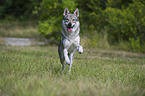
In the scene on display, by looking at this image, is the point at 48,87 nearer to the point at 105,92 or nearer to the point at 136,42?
the point at 105,92

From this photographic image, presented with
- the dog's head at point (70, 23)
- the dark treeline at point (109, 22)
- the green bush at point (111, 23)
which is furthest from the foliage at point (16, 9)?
the dog's head at point (70, 23)

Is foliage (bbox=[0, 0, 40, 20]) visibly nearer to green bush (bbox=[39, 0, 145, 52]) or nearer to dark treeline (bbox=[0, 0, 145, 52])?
dark treeline (bbox=[0, 0, 145, 52])

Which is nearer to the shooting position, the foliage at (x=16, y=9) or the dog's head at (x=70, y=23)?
the dog's head at (x=70, y=23)

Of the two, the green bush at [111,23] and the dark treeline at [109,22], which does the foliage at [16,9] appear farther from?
the green bush at [111,23]

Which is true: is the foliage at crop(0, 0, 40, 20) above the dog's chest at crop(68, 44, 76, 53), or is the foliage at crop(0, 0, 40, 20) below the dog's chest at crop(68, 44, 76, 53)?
above

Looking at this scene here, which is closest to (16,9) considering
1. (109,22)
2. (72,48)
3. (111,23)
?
(109,22)

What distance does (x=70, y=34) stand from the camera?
16.6 feet

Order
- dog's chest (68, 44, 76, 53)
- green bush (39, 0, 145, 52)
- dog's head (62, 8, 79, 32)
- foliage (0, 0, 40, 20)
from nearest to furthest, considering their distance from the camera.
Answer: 1. dog's head (62, 8, 79, 32)
2. dog's chest (68, 44, 76, 53)
3. green bush (39, 0, 145, 52)
4. foliage (0, 0, 40, 20)

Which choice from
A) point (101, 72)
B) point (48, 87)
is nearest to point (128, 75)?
point (101, 72)

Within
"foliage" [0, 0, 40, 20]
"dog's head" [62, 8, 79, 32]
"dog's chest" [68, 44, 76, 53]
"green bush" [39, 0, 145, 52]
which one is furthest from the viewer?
"foliage" [0, 0, 40, 20]

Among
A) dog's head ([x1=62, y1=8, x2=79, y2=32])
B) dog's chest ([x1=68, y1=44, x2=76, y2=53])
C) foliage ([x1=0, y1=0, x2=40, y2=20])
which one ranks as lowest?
dog's chest ([x1=68, y1=44, x2=76, y2=53])

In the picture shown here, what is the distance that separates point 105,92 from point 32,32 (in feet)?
68.2

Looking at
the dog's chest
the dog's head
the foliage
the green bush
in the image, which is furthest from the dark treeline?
the foliage

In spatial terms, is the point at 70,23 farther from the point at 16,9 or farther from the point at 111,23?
the point at 16,9
